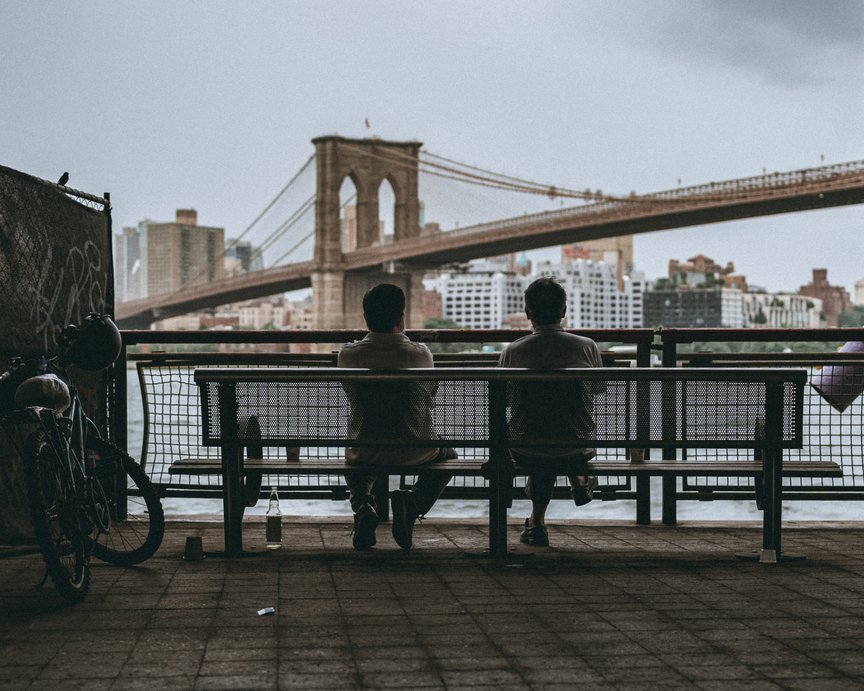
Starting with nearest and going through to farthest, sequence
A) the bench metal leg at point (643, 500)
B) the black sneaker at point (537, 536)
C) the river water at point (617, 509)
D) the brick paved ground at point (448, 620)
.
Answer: the brick paved ground at point (448, 620), the black sneaker at point (537, 536), the bench metal leg at point (643, 500), the river water at point (617, 509)

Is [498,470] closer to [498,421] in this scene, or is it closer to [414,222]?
[498,421]

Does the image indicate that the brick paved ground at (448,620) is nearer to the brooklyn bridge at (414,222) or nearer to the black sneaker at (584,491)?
the black sneaker at (584,491)

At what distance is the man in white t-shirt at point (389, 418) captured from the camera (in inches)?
149

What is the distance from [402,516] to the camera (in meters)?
3.86

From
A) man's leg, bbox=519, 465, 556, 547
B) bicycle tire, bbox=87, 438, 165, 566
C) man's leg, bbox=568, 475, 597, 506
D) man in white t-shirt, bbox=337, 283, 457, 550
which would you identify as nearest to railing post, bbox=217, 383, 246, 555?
bicycle tire, bbox=87, 438, 165, 566

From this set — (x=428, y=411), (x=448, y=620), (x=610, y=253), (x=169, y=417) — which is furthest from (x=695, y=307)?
(x=448, y=620)

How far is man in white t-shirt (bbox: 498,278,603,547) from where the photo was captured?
376 cm

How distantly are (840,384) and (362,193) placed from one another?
3889cm

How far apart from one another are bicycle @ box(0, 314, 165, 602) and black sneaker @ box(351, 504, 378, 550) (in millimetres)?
666

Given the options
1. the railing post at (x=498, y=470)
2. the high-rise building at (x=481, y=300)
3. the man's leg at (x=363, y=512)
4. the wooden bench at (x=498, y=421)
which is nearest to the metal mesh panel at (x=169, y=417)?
the man's leg at (x=363, y=512)

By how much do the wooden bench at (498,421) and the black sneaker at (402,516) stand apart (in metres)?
0.13

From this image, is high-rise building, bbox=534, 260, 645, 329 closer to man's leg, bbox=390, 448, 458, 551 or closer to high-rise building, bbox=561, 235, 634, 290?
high-rise building, bbox=561, 235, 634, 290

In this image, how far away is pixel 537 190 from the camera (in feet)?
133

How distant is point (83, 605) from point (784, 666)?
5.99ft
